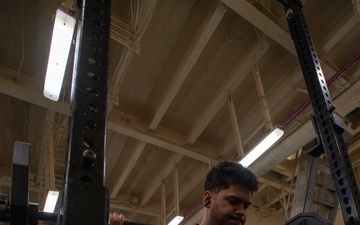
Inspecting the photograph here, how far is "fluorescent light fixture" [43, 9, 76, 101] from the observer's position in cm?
268

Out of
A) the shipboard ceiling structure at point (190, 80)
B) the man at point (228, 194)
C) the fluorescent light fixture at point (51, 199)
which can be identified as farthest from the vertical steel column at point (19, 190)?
the fluorescent light fixture at point (51, 199)

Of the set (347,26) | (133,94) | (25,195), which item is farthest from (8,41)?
(347,26)

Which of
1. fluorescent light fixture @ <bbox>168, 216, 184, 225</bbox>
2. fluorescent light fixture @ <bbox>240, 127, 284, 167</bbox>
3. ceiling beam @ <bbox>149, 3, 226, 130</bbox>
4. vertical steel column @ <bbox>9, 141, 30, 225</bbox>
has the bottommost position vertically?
vertical steel column @ <bbox>9, 141, 30, 225</bbox>

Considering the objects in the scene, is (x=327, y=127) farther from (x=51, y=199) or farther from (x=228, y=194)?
(x=51, y=199)

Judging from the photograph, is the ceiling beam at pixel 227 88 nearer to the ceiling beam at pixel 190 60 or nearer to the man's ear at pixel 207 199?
the ceiling beam at pixel 190 60

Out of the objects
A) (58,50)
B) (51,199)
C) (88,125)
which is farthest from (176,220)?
(88,125)

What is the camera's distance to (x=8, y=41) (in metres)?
4.10

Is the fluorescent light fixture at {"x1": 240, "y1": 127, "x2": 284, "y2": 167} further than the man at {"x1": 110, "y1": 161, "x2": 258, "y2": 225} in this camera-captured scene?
Yes

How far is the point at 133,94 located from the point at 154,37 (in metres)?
1.19

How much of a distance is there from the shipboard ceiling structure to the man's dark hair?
1791mm

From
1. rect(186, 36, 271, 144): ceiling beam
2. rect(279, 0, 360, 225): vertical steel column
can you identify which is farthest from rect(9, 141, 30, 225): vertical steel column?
rect(186, 36, 271, 144): ceiling beam

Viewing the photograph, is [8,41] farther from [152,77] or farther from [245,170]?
[245,170]

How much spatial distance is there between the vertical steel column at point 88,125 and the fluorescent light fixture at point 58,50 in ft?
5.88

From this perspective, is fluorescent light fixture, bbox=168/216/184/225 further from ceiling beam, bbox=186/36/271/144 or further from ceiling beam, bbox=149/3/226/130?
ceiling beam, bbox=149/3/226/130
